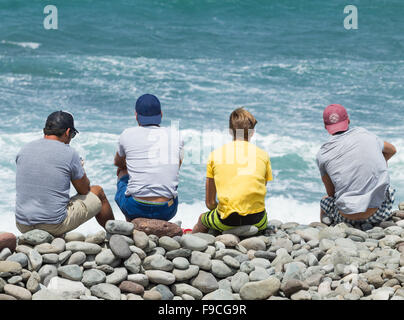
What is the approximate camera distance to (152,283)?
14.7 ft

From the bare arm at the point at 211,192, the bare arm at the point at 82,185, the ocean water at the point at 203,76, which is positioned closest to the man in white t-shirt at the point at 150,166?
the bare arm at the point at 211,192

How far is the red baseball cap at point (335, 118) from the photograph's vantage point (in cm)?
575

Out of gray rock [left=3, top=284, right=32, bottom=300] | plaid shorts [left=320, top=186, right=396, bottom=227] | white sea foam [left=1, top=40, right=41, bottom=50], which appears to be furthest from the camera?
white sea foam [left=1, top=40, right=41, bottom=50]

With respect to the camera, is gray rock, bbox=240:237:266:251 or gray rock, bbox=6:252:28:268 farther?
gray rock, bbox=240:237:266:251

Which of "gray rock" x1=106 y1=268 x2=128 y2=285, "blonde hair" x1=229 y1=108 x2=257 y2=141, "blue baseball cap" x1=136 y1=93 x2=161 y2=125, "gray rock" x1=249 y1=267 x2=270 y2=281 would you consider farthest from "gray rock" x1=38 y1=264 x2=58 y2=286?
"blonde hair" x1=229 y1=108 x2=257 y2=141

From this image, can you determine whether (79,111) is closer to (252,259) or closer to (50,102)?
(50,102)

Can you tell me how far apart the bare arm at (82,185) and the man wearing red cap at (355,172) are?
2.10 m

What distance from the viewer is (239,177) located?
5.29 metres

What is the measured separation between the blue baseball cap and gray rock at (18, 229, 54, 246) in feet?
4.90

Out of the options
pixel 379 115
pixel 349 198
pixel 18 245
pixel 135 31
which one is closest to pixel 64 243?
pixel 18 245

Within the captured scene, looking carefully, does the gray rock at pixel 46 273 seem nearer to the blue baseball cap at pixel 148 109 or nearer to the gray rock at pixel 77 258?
the gray rock at pixel 77 258

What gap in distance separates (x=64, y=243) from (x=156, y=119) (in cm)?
159

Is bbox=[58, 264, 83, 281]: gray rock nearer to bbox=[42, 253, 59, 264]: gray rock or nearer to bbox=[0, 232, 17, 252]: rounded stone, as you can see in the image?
bbox=[42, 253, 59, 264]: gray rock

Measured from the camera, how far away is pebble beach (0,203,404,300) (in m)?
4.22
